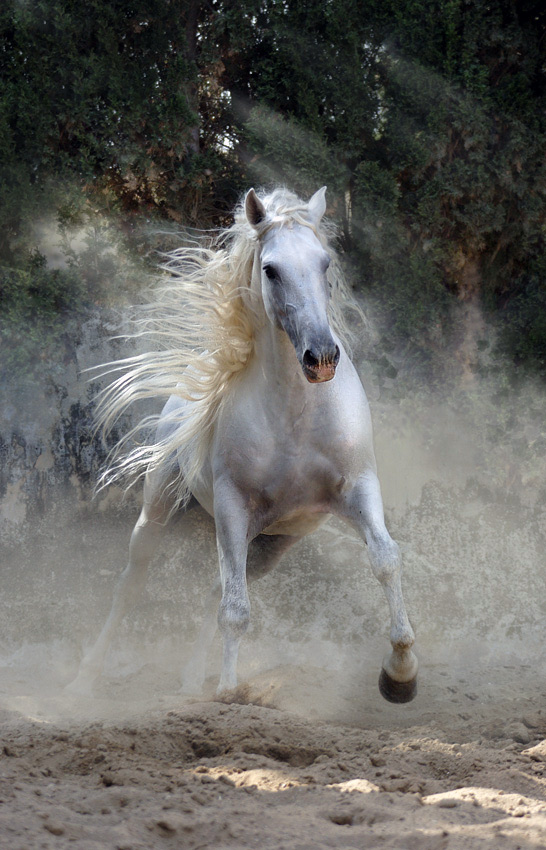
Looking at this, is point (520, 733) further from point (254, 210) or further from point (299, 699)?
point (254, 210)

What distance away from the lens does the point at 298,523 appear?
11.0 ft

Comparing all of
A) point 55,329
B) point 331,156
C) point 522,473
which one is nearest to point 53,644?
point 55,329

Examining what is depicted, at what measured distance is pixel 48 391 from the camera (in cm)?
506

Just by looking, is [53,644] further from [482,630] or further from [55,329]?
[482,630]

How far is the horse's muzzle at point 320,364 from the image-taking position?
260 cm

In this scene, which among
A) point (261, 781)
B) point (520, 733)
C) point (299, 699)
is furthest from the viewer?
point (299, 699)

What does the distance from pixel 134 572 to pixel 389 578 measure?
1.83m

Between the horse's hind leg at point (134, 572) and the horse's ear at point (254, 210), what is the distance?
147 cm

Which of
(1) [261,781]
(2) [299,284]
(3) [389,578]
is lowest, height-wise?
(1) [261,781]

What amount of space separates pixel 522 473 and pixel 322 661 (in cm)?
164

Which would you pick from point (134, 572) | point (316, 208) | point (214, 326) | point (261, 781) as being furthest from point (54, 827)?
point (134, 572)

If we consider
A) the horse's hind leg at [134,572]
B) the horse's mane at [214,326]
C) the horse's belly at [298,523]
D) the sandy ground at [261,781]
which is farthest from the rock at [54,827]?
the horse's hind leg at [134,572]

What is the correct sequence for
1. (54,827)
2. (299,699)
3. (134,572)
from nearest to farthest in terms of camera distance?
1. (54,827)
2. (299,699)
3. (134,572)

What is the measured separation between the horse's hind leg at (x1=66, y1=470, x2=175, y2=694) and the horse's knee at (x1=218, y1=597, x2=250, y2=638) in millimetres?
1184
